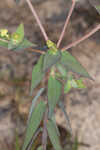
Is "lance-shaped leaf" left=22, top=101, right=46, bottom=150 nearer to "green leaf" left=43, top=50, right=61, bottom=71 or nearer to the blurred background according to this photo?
"green leaf" left=43, top=50, right=61, bottom=71

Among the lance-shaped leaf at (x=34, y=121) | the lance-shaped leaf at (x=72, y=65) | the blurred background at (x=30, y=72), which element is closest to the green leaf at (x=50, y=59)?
the lance-shaped leaf at (x=72, y=65)

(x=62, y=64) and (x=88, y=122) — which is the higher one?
(x=62, y=64)

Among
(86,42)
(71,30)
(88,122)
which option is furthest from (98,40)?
(88,122)

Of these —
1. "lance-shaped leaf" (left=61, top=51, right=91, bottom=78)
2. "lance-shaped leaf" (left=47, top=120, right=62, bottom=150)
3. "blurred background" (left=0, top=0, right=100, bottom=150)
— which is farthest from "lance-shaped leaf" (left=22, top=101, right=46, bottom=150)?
"blurred background" (left=0, top=0, right=100, bottom=150)

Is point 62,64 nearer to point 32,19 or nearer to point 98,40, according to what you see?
point 98,40

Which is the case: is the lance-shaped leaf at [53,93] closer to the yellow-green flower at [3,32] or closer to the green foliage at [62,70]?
the green foliage at [62,70]

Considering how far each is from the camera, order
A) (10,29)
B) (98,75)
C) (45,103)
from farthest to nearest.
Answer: (10,29) → (98,75) → (45,103)
